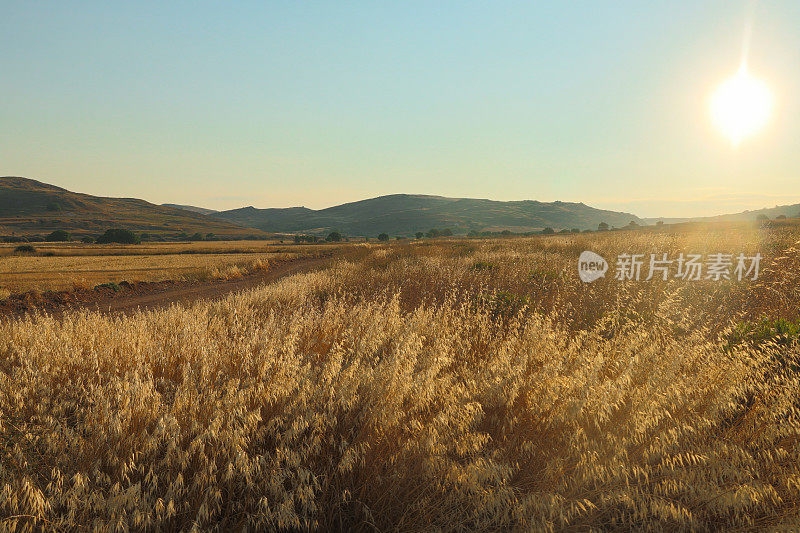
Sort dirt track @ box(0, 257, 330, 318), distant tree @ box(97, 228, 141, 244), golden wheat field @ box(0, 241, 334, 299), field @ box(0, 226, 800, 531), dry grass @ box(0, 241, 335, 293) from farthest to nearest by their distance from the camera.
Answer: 1. distant tree @ box(97, 228, 141, 244)
2. dry grass @ box(0, 241, 335, 293)
3. golden wheat field @ box(0, 241, 334, 299)
4. dirt track @ box(0, 257, 330, 318)
5. field @ box(0, 226, 800, 531)

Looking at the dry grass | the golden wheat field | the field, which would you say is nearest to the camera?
the field

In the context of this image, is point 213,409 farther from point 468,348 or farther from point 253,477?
point 468,348

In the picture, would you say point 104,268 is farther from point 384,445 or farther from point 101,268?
point 384,445

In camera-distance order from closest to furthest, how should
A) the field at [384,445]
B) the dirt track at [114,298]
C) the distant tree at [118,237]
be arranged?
the field at [384,445], the dirt track at [114,298], the distant tree at [118,237]

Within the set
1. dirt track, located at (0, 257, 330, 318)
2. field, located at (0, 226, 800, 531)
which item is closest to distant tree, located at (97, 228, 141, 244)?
dirt track, located at (0, 257, 330, 318)

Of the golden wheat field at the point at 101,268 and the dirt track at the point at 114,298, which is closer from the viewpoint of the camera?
the dirt track at the point at 114,298

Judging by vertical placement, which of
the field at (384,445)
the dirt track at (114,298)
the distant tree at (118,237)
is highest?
the field at (384,445)

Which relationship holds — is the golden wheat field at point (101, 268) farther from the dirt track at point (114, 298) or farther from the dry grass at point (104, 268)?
the dirt track at point (114, 298)

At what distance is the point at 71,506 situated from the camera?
2.11 metres

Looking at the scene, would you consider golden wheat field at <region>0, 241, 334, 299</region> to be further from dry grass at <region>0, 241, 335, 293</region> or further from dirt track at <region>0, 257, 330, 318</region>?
dirt track at <region>0, 257, 330, 318</region>

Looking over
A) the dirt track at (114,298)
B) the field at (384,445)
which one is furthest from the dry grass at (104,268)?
the field at (384,445)

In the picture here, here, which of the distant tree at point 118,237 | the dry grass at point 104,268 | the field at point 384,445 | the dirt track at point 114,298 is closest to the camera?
the field at point 384,445

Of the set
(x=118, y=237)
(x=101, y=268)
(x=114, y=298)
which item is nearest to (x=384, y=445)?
(x=114, y=298)

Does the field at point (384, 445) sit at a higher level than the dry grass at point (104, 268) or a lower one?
higher
